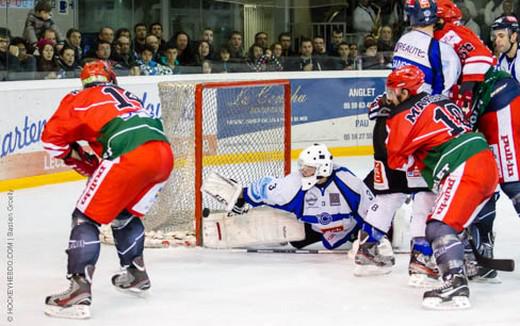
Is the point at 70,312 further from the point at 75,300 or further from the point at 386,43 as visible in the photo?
the point at 386,43

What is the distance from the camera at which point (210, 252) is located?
6348 mm

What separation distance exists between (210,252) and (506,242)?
1710mm

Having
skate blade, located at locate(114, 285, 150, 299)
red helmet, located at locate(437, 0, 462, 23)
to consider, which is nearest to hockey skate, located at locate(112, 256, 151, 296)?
skate blade, located at locate(114, 285, 150, 299)

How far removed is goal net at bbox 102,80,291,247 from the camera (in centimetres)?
665

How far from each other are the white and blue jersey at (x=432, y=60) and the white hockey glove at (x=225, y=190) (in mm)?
1096

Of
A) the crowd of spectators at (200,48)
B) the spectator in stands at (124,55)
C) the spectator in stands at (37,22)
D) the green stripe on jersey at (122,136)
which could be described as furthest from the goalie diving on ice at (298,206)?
the spectator in stands at (124,55)

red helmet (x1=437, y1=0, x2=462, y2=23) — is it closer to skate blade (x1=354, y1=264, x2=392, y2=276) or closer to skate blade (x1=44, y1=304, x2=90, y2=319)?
skate blade (x1=354, y1=264, x2=392, y2=276)

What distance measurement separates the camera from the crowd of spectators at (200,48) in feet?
29.9

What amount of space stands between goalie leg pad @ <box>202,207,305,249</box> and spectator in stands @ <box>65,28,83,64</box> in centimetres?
357

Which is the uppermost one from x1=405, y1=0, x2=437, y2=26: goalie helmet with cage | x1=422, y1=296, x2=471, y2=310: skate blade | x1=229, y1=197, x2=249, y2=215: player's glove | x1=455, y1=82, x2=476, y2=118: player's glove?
x1=405, y1=0, x2=437, y2=26: goalie helmet with cage

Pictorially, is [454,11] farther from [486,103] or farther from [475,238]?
[475,238]

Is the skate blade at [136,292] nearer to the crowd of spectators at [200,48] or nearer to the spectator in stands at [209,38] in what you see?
the crowd of spectators at [200,48]

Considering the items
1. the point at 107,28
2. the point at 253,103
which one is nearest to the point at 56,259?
the point at 253,103

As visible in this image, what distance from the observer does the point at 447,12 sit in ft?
19.3
